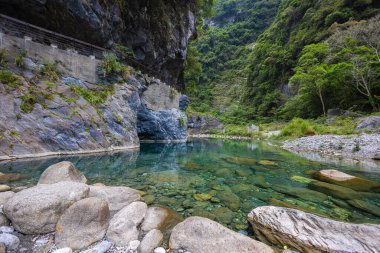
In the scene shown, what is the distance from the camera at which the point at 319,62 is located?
80.2 feet

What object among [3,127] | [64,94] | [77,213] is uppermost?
[64,94]

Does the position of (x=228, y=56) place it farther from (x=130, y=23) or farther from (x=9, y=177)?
(x=9, y=177)

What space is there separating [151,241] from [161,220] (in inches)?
20.9

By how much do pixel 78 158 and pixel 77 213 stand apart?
5.15 meters

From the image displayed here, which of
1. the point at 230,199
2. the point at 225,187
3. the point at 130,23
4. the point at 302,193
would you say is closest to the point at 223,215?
the point at 230,199

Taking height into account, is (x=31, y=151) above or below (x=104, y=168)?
above

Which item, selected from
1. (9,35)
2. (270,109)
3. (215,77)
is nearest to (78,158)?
(9,35)

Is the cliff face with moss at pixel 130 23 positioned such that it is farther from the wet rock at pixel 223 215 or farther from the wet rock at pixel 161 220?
the wet rock at pixel 223 215

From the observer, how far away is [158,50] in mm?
18438

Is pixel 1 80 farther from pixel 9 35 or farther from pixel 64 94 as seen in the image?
pixel 9 35

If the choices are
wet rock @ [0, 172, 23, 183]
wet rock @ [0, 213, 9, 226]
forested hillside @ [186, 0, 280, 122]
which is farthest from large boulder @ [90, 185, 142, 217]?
forested hillside @ [186, 0, 280, 122]

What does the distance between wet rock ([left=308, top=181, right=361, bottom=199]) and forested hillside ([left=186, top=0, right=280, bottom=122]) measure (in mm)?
43750

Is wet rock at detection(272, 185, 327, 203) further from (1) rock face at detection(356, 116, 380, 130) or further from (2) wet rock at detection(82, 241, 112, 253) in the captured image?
(1) rock face at detection(356, 116, 380, 130)

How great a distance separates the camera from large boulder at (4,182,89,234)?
2107 millimetres
